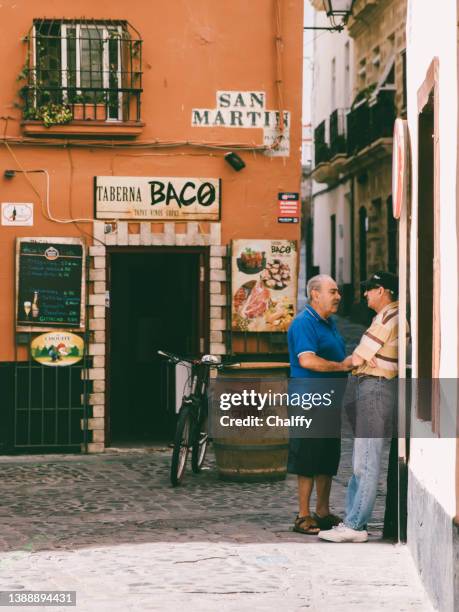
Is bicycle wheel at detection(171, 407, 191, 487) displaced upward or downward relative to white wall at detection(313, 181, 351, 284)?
downward

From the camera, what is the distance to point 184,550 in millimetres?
8602

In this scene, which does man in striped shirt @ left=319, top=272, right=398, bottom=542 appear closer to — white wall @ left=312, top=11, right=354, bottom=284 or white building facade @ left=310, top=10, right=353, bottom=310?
white building facade @ left=310, top=10, right=353, bottom=310

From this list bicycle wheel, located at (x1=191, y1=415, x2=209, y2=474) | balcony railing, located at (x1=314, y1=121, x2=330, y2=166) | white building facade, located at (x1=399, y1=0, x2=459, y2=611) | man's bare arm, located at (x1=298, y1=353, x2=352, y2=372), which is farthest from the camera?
balcony railing, located at (x1=314, y1=121, x2=330, y2=166)

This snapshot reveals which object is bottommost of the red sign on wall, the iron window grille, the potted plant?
the red sign on wall

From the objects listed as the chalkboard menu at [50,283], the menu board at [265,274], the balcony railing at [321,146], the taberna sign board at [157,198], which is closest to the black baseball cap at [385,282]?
the menu board at [265,274]

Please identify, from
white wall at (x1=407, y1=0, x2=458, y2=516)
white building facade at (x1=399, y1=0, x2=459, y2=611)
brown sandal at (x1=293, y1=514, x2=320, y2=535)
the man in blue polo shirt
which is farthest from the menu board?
white wall at (x1=407, y1=0, x2=458, y2=516)

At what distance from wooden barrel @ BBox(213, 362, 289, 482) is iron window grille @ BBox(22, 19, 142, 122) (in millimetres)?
3643

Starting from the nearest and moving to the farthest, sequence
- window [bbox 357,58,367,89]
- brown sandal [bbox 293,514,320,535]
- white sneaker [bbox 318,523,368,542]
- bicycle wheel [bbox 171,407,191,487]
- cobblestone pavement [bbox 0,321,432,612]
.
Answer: cobblestone pavement [bbox 0,321,432,612], white sneaker [bbox 318,523,368,542], brown sandal [bbox 293,514,320,535], bicycle wheel [bbox 171,407,191,487], window [bbox 357,58,367,89]

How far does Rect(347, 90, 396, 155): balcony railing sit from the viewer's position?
2722 cm

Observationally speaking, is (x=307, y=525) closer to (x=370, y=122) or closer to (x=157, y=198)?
(x=157, y=198)

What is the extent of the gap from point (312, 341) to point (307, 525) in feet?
4.30

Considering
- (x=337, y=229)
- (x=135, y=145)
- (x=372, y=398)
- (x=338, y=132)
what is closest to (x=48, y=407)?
(x=135, y=145)

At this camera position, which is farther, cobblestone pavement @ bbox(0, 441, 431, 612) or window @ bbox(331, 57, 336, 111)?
window @ bbox(331, 57, 336, 111)

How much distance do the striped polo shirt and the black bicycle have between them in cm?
327
